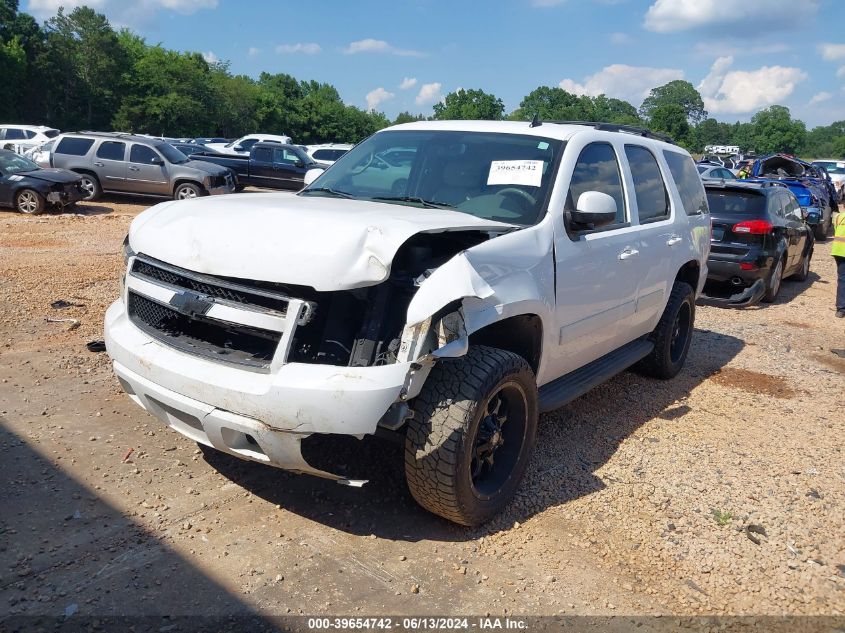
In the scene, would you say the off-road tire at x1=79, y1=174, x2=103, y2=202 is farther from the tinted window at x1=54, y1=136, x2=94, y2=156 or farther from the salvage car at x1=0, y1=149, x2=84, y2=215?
the salvage car at x1=0, y1=149, x2=84, y2=215

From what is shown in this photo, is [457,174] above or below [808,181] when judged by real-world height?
below

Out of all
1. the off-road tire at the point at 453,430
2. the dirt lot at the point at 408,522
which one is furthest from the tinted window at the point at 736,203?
the off-road tire at the point at 453,430

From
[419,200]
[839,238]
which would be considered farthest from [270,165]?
[419,200]

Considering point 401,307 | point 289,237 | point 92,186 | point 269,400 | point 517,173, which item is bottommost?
point 92,186

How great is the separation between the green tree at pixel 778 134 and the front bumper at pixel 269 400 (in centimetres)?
10442

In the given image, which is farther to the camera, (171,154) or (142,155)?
(171,154)

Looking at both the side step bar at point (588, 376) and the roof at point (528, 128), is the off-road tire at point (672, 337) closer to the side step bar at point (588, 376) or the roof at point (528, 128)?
the side step bar at point (588, 376)

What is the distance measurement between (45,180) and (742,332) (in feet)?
45.2

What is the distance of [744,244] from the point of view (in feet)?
31.6

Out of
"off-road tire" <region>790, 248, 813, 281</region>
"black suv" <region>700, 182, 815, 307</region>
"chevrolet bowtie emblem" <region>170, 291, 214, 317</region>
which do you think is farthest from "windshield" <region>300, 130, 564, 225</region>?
"off-road tire" <region>790, 248, 813, 281</region>

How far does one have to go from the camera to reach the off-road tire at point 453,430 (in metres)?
3.14

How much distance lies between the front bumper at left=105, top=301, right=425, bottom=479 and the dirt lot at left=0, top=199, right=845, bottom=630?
1.68 ft

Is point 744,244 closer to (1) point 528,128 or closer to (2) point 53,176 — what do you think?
(1) point 528,128

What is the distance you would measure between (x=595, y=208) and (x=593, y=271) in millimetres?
531
